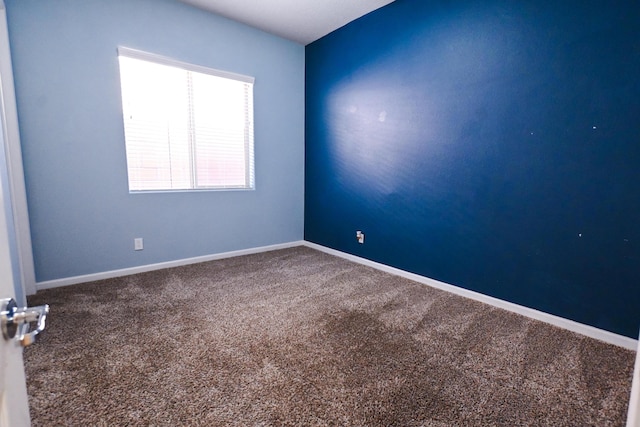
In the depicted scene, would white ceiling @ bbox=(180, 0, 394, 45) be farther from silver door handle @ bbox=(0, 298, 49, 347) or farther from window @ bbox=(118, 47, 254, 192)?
silver door handle @ bbox=(0, 298, 49, 347)

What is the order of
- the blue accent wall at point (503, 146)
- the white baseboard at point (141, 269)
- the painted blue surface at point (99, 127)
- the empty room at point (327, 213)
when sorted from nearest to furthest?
the empty room at point (327, 213) → the blue accent wall at point (503, 146) → the painted blue surface at point (99, 127) → the white baseboard at point (141, 269)

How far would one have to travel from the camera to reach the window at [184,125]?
2.80m

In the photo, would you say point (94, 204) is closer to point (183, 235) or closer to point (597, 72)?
point (183, 235)

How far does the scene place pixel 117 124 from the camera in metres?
2.68

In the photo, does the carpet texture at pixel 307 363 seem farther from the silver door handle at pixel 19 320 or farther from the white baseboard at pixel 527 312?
the silver door handle at pixel 19 320

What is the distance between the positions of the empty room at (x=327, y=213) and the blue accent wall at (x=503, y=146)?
2cm

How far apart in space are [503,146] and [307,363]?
2118 mm

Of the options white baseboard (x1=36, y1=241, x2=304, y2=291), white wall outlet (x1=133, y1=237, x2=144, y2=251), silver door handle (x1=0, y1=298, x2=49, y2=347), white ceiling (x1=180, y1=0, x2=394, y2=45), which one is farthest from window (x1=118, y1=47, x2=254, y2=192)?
silver door handle (x1=0, y1=298, x2=49, y2=347)

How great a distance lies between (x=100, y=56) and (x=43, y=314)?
291 centimetres

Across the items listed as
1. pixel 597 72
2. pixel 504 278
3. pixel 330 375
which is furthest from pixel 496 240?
pixel 330 375

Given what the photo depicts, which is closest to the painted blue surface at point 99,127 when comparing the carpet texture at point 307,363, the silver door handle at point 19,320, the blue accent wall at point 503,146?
the carpet texture at point 307,363

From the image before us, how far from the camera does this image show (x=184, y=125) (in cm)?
311

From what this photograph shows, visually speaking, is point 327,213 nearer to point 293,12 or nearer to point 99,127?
point 293,12

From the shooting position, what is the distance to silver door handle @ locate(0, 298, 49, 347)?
46 centimetres
